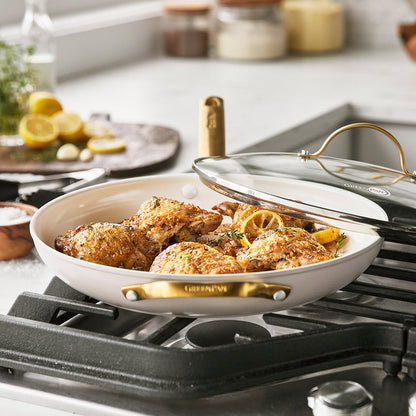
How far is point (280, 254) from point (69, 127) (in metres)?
0.95

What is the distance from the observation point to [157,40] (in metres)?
2.85

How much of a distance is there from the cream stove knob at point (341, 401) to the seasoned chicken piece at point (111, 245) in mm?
248

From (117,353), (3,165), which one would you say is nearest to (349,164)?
(117,353)

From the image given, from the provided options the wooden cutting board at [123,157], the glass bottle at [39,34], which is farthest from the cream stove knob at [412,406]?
the glass bottle at [39,34]

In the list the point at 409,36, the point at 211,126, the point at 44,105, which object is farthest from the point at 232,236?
the point at 409,36

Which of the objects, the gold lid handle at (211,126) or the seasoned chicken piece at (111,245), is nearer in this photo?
the seasoned chicken piece at (111,245)

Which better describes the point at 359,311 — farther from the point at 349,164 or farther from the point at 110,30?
the point at 110,30

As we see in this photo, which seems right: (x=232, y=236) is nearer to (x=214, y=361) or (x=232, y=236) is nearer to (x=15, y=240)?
(x=214, y=361)

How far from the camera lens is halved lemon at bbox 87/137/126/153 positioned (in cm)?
157

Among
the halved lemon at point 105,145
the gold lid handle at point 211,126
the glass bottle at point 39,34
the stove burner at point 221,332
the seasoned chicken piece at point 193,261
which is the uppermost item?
the glass bottle at point 39,34

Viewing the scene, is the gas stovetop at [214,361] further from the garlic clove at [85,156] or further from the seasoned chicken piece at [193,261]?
the garlic clove at [85,156]

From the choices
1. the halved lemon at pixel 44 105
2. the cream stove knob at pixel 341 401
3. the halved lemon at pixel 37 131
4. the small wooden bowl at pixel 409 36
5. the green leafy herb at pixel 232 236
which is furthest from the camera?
the small wooden bowl at pixel 409 36

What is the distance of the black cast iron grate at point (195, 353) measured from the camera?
698 mm

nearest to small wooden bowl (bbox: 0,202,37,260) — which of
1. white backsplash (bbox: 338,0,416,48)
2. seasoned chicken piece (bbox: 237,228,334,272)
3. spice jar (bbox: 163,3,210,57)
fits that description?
seasoned chicken piece (bbox: 237,228,334,272)
